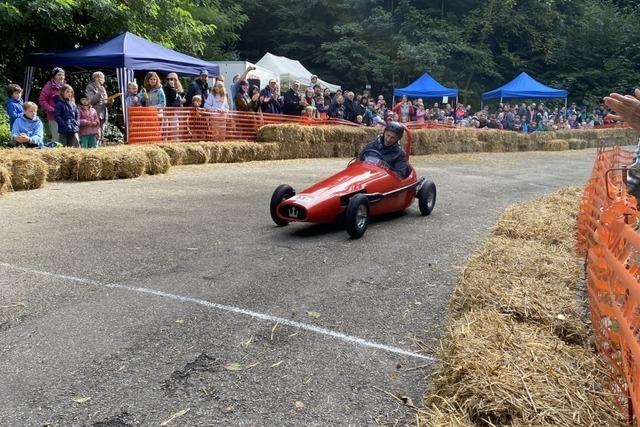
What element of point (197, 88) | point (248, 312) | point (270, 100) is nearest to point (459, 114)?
point (270, 100)

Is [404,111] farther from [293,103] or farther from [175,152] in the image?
[175,152]

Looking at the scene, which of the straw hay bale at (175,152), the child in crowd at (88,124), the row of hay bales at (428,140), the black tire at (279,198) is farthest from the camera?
the row of hay bales at (428,140)

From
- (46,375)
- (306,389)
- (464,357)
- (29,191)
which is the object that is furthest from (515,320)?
(29,191)

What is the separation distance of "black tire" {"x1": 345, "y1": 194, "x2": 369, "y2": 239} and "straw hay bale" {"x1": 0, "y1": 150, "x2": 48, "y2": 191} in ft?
16.9

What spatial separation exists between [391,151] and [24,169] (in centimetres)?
536

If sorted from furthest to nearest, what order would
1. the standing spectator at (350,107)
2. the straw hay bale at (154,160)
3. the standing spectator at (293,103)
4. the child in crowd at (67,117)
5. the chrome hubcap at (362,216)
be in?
the standing spectator at (350,107) → the standing spectator at (293,103) → the straw hay bale at (154,160) → the child in crowd at (67,117) → the chrome hubcap at (362,216)

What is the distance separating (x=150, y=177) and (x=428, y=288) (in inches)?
274

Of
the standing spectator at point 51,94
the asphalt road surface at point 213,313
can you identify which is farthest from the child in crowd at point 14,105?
the asphalt road surface at point 213,313

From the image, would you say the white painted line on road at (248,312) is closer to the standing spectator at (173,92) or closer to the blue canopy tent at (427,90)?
the standing spectator at (173,92)

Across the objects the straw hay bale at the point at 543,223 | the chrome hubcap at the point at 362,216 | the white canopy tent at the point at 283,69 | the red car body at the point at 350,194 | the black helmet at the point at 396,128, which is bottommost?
the straw hay bale at the point at 543,223

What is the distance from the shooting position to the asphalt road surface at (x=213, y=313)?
2.84 m

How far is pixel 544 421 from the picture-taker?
2.29 m

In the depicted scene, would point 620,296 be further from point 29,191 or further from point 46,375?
point 29,191

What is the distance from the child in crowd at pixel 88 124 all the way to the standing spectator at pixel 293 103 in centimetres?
630
